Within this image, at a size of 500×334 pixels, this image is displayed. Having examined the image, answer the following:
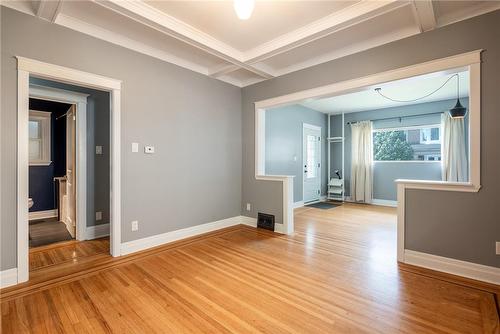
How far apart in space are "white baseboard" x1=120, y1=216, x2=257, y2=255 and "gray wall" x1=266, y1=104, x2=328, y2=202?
141cm

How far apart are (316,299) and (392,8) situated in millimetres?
2731

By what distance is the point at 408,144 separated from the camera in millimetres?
6438

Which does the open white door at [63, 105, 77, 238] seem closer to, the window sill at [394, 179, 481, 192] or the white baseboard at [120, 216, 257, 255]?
the white baseboard at [120, 216, 257, 255]

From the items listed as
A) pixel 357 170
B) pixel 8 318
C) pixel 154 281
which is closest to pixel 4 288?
pixel 8 318

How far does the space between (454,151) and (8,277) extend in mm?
7828

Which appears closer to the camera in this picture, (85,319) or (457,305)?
(85,319)

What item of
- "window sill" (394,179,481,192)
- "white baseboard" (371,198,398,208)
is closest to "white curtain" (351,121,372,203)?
"white baseboard" (371,198,398,208)

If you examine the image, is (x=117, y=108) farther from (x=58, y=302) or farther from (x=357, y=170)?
(x=357, y=170)

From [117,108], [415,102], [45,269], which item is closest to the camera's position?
[45,269]

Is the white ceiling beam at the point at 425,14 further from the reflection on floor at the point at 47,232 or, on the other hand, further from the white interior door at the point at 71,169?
the reflection on floor at the point at 47,232

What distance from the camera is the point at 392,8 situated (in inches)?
89.4

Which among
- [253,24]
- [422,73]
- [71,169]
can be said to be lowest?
[71,169]

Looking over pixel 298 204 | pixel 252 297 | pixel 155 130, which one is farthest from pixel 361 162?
pixel 252 297

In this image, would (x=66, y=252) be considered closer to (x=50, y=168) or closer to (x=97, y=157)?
(x=97, y=157)
